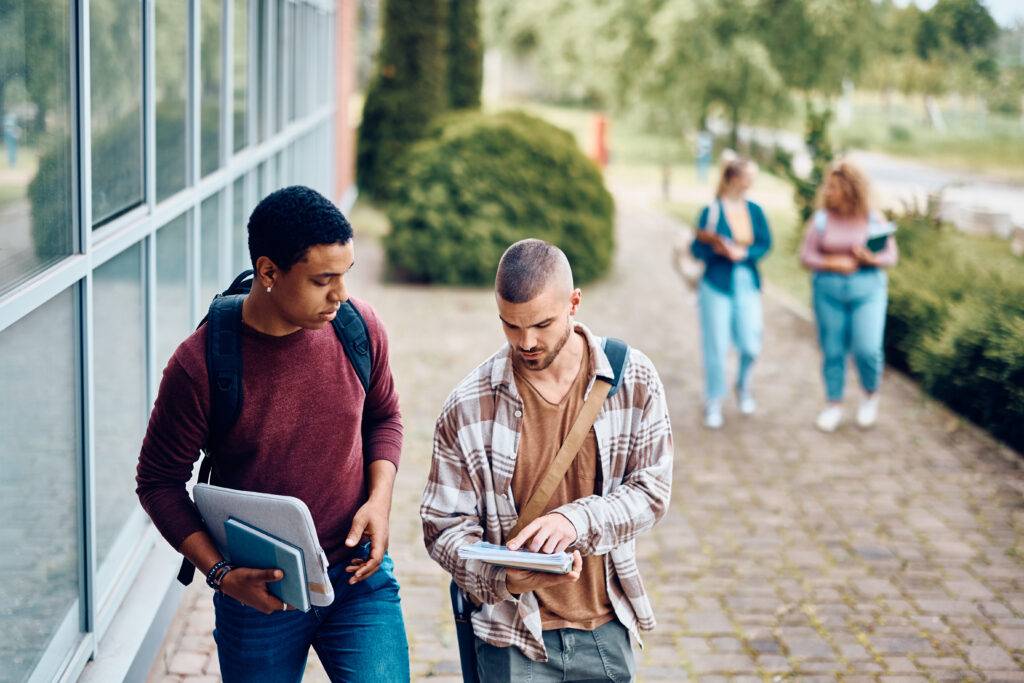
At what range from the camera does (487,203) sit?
14.4 meters

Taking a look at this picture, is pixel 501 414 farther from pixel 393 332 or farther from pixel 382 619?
pixel 393 332

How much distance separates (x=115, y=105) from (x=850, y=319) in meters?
5.60

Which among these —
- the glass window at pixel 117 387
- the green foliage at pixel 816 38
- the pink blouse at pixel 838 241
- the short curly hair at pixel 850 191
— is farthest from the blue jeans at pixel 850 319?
the green foliage at pixel 816 38

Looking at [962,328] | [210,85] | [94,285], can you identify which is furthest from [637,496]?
[962,328]

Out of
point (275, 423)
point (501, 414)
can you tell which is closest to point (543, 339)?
point (501, 414)

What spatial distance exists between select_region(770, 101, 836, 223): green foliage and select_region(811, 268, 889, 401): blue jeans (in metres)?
5.36

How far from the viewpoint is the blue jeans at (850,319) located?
8.61 metres

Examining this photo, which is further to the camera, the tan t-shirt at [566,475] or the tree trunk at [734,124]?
the tree trunk at [734,124]

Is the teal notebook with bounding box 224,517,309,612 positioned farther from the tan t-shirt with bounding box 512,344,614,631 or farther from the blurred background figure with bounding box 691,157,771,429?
the blurred background figure with bounding box 691,157,771,429

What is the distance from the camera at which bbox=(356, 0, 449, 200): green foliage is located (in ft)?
68.3

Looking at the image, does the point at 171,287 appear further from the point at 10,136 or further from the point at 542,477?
the point at 542,477

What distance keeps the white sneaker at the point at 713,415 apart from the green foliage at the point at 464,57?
15.7 metres

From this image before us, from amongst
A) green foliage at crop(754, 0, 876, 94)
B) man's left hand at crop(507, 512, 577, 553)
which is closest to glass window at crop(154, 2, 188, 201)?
man's left hand at crop(507, 512, 577, 553)

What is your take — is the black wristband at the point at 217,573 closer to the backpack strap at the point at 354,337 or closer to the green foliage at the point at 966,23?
the backpack strap at the point at 354,337
